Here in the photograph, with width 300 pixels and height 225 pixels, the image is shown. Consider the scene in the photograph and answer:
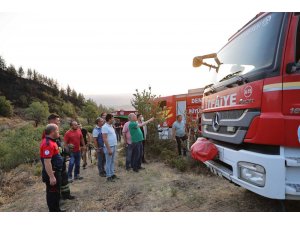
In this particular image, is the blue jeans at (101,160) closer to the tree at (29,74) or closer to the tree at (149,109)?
the tree at (149,109)

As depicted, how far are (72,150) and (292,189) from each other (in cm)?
494

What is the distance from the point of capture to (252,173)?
268cm

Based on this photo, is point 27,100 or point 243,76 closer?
point 243,76

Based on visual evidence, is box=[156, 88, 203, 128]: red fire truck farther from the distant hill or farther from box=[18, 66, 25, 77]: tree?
box=[18, 66, 25, 77]: tree

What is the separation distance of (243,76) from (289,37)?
647 mm

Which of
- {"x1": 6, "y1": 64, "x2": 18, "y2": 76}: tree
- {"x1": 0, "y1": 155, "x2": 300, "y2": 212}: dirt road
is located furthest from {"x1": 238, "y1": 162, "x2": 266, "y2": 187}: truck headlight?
{"x1": 6, "y1": 64, "x2": 18, "y2": 76}: tree

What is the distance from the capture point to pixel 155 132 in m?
→ 9.91

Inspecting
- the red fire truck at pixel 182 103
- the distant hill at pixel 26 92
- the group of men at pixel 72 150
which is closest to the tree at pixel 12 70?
the distant hill at pixel 26 92

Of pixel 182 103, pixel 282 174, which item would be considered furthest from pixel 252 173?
pixel 182 103

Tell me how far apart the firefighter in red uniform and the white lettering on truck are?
99.2 inches

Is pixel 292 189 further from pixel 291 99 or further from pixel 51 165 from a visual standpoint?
pixel 51 165

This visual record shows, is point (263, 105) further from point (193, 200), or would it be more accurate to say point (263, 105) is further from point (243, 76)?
point (193, 200)

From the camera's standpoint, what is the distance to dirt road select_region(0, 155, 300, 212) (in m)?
4.02

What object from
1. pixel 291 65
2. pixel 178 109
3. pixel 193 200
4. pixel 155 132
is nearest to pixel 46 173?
pixel 193 200
